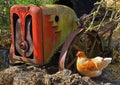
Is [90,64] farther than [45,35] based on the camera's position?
No

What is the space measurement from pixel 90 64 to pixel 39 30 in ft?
2.34

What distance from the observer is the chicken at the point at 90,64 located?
4.18m

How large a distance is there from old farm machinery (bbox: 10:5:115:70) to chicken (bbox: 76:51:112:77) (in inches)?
6.9

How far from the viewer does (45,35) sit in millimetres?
4406

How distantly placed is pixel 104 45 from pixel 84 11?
3.37 meters

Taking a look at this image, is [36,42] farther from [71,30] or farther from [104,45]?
[104,45]

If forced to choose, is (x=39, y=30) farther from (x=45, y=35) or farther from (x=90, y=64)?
(x=90, y=64)

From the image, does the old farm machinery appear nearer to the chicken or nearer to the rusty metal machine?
the rusty metal machine

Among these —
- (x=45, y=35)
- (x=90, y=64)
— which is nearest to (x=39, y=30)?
(x=45, y=35)

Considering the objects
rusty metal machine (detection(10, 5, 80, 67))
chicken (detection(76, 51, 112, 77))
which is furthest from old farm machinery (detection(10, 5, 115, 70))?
chicken (detection(76, 51, 112, 77))

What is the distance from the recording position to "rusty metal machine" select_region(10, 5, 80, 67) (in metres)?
4.36

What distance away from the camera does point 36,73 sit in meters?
4.19

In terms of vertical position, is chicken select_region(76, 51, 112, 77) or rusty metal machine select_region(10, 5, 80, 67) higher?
rusty metal machine select_region(10, 5, 80, 67)

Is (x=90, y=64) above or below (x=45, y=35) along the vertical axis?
below
